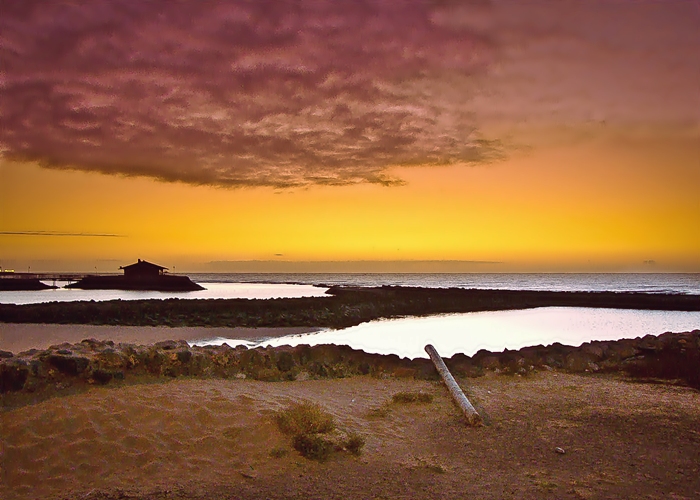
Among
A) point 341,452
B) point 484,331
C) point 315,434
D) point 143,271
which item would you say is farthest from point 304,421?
point 143,271

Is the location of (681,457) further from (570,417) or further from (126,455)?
(126,455)

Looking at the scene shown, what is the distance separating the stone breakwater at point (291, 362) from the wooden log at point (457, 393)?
29 centimetres

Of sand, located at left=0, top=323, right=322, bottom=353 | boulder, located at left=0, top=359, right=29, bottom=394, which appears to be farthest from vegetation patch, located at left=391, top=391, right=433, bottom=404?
sand, located at left=0, top=323, right=322, bottom=353

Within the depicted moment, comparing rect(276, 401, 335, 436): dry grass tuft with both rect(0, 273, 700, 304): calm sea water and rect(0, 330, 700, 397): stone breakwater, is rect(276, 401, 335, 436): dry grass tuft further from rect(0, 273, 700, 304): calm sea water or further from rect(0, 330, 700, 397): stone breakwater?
rect(0, 273, 700, 304): calm sea water

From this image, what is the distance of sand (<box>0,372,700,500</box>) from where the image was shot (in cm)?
568

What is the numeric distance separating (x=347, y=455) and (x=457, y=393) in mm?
3324

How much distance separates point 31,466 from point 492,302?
4216 centimetres

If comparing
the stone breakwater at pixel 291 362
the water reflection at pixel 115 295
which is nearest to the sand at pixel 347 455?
the stone breakwater at pixel 291 362

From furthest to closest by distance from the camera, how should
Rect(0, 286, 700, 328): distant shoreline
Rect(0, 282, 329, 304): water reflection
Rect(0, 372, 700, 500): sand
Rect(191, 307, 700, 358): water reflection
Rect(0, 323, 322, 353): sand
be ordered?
1. Rect(0, 282, 329, 304): water reflection
2. Rect(0, 286, 700, 328): distant shoreline
3. Rect(191, 307, 700, 358): water reflection
4. Rect(0, 323, 322, 353): sand
5. Rect(0, 372, 700, 500): sand

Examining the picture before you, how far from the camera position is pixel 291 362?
11555 millimetres

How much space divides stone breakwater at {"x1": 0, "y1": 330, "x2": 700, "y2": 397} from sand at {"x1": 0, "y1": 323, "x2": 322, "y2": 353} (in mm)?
8767

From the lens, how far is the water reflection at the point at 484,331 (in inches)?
755

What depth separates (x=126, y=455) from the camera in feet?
21.1

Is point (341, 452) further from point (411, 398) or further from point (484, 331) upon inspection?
point (484, 331)
